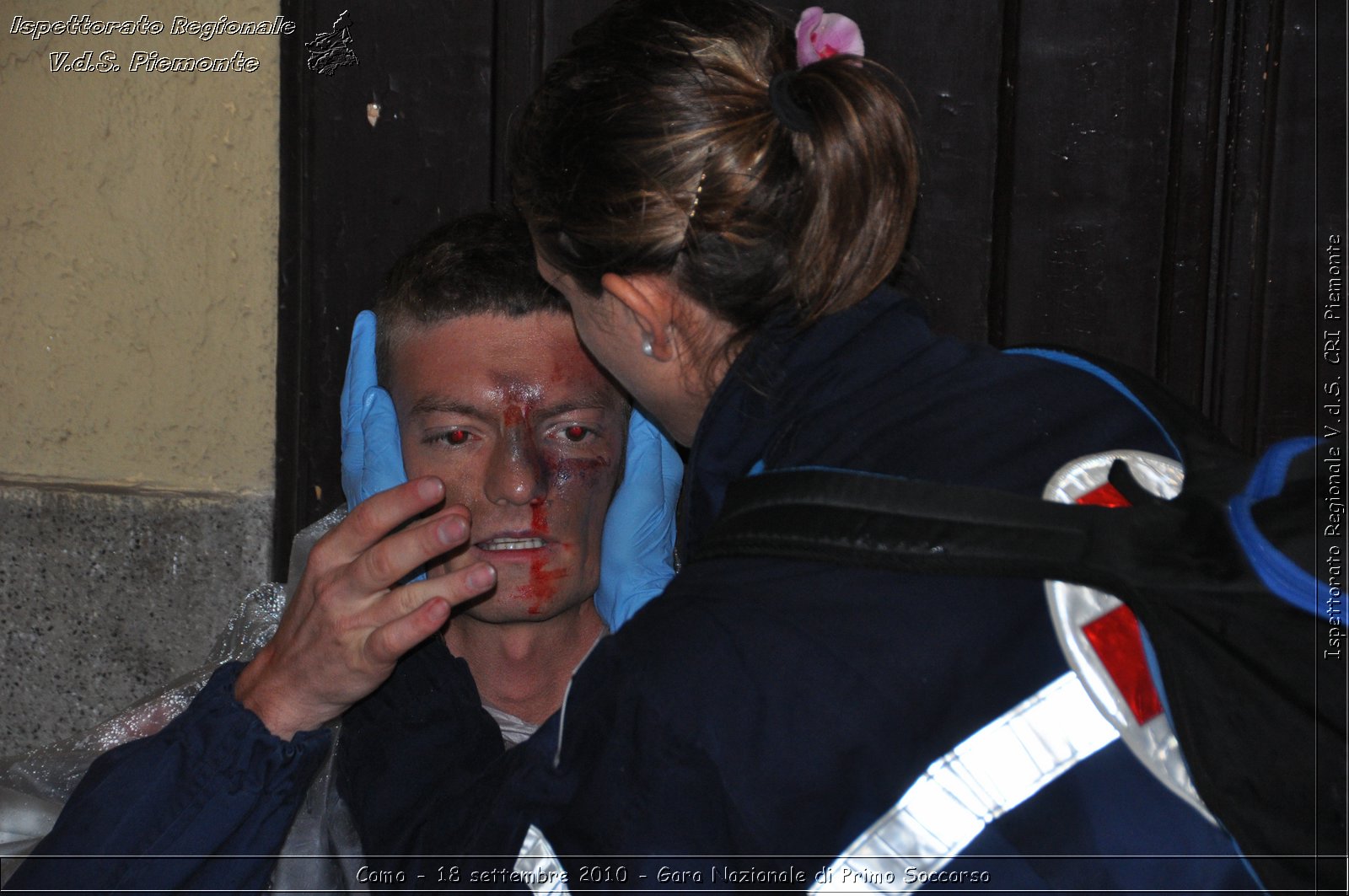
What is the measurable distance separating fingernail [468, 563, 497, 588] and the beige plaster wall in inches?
36.5

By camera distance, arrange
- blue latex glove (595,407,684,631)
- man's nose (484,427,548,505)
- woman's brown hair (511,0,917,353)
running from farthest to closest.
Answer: blue latex glove (595,407,684,631) < man's nose (484,427,548,505) < woman's brown hair (511,0,917,353)

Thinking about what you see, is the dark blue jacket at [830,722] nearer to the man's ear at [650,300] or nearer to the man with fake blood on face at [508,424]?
the man's ear at [650,300]

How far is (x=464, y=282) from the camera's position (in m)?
1.76

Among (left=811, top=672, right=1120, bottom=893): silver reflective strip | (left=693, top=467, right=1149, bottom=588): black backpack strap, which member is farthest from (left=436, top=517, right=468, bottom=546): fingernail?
(left=811, top=672, right=1120, bottom=893): silver reflective strip

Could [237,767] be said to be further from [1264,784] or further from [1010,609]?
[1264,784]

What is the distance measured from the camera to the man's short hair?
1.76 metres

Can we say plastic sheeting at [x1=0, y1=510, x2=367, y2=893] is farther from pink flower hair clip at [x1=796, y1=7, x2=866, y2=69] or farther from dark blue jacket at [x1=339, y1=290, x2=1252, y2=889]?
pink flower hair clip at [x1=796, y1=7, x2=866, y2=69]

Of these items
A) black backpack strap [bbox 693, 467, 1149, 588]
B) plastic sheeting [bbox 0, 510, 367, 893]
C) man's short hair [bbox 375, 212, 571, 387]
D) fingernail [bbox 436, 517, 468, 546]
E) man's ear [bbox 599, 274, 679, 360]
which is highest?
man's short hair [bbox 375, 212, 571, 387]

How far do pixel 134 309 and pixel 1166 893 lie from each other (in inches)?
74.0

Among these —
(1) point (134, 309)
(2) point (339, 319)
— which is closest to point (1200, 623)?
(2) point (339, 319)

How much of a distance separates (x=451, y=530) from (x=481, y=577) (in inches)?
2.5

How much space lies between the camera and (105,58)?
6.31ft

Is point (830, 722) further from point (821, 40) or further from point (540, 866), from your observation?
point (821, 40)

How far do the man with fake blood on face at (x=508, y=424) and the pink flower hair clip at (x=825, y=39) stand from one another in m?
0.72
